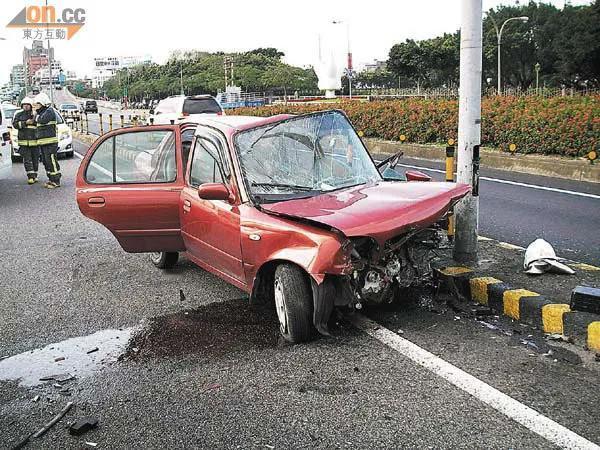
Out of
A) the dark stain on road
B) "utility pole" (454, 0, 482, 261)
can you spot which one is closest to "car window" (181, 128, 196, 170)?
the dark stain on road

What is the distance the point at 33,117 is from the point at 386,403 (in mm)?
12996

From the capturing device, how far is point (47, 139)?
14.4m

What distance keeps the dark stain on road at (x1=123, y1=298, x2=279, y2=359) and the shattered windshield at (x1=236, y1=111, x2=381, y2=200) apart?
102 centimetres

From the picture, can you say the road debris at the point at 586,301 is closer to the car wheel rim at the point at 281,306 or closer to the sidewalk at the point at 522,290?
the sidewalk at the point at 522,290

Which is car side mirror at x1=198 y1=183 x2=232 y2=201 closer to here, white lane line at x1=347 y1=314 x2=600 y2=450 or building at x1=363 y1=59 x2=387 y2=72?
white lane line at x1=347 y1=314 x2=600 y2=450

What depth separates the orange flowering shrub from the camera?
Answer: 13.4 meters

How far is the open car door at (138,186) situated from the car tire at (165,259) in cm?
56

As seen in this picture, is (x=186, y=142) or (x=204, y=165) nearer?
(x=204, y=165)

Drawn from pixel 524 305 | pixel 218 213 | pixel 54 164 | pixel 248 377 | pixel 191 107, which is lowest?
pixel 248 377

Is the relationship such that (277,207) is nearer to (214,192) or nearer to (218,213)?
(214,192)

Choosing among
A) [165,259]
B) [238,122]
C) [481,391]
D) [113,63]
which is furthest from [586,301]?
[113,63]

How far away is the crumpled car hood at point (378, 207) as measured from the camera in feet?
14.7

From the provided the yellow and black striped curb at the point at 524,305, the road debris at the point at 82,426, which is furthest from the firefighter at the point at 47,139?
the road debris at the point at 82,426

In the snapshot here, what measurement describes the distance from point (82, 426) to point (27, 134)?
12159mm
